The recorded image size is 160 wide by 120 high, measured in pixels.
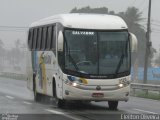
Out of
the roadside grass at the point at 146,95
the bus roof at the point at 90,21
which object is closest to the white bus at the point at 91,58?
the bus roof at the point at 90,21

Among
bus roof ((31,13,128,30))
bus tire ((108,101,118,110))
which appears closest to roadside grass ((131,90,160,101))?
bus tire ((108,101,118,110))

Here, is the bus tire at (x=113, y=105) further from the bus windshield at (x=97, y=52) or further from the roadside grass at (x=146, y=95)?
the roadside grass at (x=146, y=95)

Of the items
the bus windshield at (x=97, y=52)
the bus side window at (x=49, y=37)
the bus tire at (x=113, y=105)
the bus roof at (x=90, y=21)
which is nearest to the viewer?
the bus windshield at (x=97, y=52)

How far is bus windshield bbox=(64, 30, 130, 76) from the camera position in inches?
687

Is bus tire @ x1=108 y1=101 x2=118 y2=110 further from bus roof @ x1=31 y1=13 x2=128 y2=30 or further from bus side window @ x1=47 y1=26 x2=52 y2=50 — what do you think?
bus side window @ x1=47 y1=26 x2=52 y2=50

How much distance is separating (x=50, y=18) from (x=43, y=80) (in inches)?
94.6

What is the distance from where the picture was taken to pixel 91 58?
17.6m

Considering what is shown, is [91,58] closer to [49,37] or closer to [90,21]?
[90,21]

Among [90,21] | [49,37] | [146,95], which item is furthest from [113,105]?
Result: [146,95]

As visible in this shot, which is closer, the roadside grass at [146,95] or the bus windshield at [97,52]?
the bus windshield at [97,52]

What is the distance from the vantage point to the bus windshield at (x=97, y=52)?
17453 mm

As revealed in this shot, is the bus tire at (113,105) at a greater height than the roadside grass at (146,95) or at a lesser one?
greater

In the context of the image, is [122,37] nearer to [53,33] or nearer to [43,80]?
[53,33]

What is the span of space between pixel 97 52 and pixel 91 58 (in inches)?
11.2
